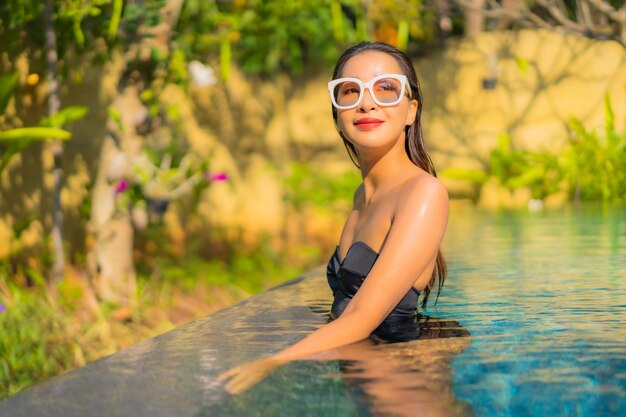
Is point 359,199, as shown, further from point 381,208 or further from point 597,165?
point 597,165

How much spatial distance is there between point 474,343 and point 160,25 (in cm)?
491

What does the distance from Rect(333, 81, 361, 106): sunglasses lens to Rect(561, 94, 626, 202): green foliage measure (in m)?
7.28

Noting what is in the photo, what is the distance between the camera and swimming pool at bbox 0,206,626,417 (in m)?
1.92

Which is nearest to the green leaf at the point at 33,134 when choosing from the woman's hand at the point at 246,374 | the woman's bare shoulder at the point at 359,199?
the woman's bare shoulder at the point at 359,199

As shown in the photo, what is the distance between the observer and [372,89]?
8.90 ft

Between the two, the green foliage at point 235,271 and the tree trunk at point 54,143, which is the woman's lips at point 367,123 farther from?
the green foliage at point 235,271

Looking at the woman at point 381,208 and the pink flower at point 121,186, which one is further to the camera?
the pink flower at point 121,186

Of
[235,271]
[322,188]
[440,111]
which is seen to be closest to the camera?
[235,271]

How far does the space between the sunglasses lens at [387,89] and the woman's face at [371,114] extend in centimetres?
2

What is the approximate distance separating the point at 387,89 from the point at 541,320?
810 mm

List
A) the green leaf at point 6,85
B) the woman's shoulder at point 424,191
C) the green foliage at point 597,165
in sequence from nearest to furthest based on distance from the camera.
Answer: the woman's shoulder at point 424,191, the green leaf at point 6,85, the green foliage at point 597,165

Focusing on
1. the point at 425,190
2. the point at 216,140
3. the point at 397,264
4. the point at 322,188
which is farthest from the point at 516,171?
the point at 397,264

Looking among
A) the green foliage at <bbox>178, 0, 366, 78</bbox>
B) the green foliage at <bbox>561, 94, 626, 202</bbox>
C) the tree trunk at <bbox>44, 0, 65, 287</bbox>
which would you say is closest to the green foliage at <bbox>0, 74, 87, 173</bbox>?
the tree trunk at <bbox>44, 0, 65, 287</bbox>

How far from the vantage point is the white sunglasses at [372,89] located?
2707 millimetres
